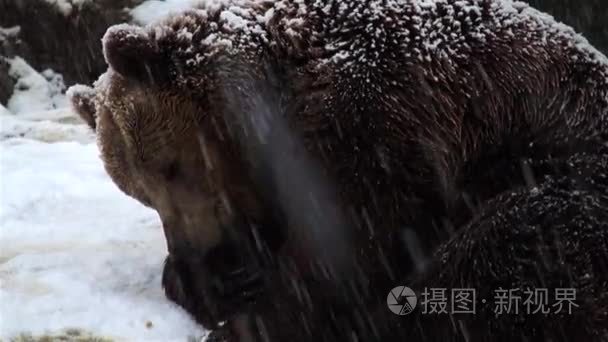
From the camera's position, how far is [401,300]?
3281 millimetres

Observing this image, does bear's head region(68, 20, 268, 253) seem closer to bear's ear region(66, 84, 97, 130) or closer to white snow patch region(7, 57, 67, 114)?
bear's ear region(66, 84, 97, 130)

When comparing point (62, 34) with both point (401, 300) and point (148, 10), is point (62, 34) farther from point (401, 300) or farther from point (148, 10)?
point (401, 300)

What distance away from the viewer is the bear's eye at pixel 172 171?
138 inches

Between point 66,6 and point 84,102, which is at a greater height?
point 84,102

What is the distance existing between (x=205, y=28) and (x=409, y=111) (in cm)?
92

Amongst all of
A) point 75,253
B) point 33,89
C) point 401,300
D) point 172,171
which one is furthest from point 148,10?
point 401,300

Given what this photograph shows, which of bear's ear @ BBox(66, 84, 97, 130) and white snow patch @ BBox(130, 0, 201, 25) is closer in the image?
bear's ear @ BBox(66, 84, 97, 130)

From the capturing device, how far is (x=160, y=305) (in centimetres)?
357

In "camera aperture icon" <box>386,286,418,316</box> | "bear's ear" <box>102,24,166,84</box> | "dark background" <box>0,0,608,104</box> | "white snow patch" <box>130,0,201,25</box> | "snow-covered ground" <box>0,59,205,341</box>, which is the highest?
"bear's ear" <box>102,24,166,84</box>

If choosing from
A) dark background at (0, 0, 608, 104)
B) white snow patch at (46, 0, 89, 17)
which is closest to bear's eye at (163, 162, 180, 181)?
dark background at (0, 0, 608, 104)

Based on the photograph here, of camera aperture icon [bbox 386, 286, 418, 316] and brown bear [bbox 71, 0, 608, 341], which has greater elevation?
brown bear [bbox 71, 0, 608, 341]

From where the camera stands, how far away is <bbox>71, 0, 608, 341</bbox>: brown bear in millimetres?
3234

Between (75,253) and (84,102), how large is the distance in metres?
0.72

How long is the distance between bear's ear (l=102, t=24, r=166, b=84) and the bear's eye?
0.36 metres
